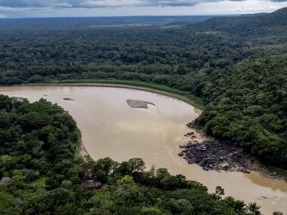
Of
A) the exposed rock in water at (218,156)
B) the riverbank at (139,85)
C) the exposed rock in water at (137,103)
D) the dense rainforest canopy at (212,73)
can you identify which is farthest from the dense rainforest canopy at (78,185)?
the riverbank at (139,85)

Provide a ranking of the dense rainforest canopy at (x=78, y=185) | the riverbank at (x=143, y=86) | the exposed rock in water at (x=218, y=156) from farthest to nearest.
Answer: the riverbank at (x=143, y=86) < the exposed rock in water at (x=218, y=156) < the dense rainforest canopy at (x=78, y=185)

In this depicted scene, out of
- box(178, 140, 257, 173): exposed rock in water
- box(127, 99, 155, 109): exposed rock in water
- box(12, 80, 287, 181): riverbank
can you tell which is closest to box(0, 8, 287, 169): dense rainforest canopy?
box(178, 140, 257, 173): exposed rock in water

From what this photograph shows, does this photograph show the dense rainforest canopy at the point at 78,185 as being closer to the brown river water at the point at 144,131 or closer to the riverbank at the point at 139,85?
the brown river water at the point at 144,131

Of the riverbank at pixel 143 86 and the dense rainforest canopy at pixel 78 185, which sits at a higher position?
the dense rainforest canopy at pixel 78 185

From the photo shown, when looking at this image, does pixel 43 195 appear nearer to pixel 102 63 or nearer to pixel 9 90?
pixel 9 90

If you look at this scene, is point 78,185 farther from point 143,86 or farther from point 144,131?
point 143,86

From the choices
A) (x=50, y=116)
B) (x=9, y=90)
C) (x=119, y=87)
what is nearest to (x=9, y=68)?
(x=9, y=90)

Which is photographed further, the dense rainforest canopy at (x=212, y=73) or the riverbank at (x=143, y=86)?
the riverbank at (x=143, y=86)
